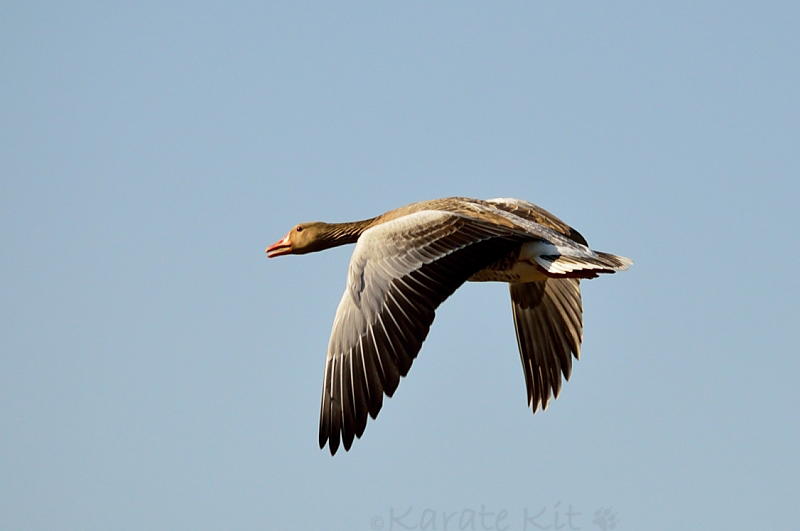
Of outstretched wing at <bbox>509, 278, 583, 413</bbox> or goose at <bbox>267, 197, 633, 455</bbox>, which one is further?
outstretched wing at <bbox>509, 278, 583, 413</bbox>

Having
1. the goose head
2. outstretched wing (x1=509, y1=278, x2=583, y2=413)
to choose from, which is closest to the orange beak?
the goose head

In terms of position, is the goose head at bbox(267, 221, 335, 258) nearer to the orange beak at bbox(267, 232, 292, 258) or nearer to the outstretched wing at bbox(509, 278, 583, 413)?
the orange beak at bbox(267, 232, 292, 258)

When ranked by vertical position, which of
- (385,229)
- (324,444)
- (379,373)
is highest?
(385,229)

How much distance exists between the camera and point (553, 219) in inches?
599

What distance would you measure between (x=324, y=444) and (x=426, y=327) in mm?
1627

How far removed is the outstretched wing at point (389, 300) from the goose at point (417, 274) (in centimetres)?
1

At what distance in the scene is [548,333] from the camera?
52.5 ft

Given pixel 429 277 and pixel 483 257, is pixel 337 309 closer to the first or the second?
pixel 429 277

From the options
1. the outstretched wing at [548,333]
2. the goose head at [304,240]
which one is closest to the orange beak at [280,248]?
the goose head at [304,240]

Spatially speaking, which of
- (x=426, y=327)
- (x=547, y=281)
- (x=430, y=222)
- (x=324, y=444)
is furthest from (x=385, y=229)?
(x=547, y=281)

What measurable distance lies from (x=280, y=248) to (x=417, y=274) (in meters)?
5.20

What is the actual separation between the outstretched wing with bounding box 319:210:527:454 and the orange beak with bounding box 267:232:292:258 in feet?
13.0

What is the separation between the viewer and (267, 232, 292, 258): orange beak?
16.2 meters

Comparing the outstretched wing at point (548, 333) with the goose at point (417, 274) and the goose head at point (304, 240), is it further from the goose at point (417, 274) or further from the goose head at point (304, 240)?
the goose head at point (304, 240)
